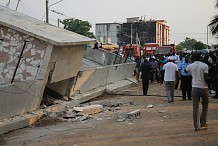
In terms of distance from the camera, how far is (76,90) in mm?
13477

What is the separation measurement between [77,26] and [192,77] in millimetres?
56683

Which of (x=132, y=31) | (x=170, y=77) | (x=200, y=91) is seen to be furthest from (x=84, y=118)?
(x=132, y=31)

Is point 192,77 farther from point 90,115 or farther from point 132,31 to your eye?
point 132,31

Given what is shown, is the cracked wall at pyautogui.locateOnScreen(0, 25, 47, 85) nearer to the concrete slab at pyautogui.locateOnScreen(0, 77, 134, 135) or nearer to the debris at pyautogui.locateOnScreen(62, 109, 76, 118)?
the concrete slab at pyautogui.locateOnScreen(0, 77, 134, 135)

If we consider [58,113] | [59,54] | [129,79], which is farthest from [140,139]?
[129,79]

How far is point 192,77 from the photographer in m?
7.63

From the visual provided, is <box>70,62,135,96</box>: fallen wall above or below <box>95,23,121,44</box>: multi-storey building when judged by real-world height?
below

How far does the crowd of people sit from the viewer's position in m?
7.33

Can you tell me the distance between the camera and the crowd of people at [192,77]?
733 centimetres

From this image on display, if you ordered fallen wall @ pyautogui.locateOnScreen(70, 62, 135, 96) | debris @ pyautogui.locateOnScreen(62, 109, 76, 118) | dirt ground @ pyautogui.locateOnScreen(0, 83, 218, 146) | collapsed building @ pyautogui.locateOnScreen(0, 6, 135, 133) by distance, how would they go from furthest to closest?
fallen wall @ pyautogui.locateOnScreen(70, 62, 135, 96) → debris @ pyautogui.locateOnScreen(62, 109, 76, 118) → collapsed building @ pyautogui.locateOnScreen(0, 6, 135, 133) → dirt ground @ pyautogui.locateOnScreen(0, 83, 218, 146)

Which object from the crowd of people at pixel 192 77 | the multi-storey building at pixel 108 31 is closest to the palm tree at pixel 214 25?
the crowd of people at pixel 192 77

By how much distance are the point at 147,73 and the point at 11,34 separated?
6312mm

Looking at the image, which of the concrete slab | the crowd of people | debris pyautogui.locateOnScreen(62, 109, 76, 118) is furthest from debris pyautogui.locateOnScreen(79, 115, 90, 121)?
the crowd of people

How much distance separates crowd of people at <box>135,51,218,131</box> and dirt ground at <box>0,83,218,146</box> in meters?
0.54
